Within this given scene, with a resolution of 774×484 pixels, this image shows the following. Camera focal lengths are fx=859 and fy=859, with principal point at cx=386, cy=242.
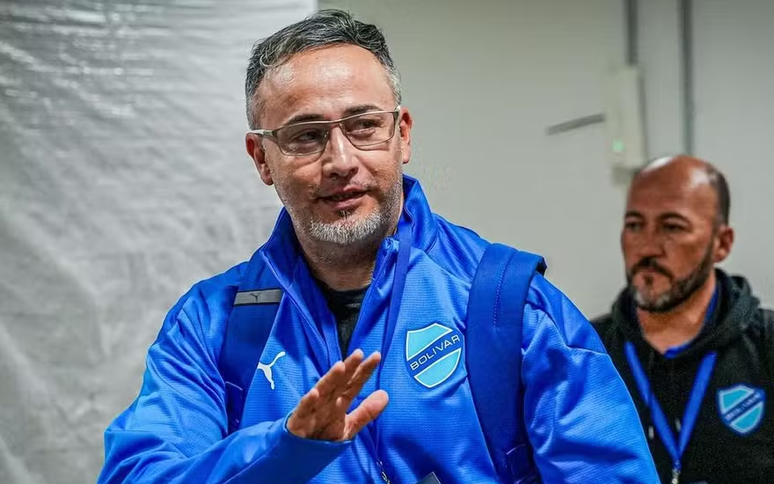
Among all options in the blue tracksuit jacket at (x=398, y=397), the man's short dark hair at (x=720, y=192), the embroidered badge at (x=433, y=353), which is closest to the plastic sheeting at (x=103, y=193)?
the blue tracksuit jacket at (x=398, y=397)

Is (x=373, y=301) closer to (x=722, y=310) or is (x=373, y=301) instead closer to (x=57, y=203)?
(x=57, y=203)

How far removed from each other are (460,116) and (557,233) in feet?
1.38

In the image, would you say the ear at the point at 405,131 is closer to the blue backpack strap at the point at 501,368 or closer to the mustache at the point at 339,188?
the mustache at the point at 339,188

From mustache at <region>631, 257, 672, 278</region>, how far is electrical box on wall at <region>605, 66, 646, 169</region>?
36cm

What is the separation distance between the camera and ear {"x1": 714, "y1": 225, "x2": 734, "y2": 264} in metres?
2.10

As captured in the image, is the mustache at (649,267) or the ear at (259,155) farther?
the mustache at (649,267)

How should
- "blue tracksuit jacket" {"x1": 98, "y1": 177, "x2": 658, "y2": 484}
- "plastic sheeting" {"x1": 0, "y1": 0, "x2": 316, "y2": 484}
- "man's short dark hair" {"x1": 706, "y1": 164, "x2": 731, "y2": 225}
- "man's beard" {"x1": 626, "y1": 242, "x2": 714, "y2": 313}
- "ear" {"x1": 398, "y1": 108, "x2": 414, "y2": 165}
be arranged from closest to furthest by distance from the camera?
1. "blue tracksuit jacket" {"x1": 98, "y1": 177, "x2": 658, "y2": 484}
2. "ear" {"x1": 398, "y1": 108, "x2": 414, "y2": 165}
3. "plastic sheeting" {"x1": 0, "y1": 0, "x2": 316, "y2": 484}
4. "man's beard" {"x1": 626, "y1": 242, "x2": 714, "y2": 313}
5. "man's short dark hair" {"x1": 706, "y1": 164, "x2": 731, "y2": 225}

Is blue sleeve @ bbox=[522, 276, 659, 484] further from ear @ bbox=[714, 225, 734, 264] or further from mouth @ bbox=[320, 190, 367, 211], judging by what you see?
ear @ bbox=[714, 225, 734, 264]

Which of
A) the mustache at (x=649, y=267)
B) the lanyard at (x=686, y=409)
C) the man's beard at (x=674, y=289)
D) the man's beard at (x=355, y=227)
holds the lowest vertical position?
the lanyard at (x=686, y=409)

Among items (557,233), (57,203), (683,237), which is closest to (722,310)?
(683,237)

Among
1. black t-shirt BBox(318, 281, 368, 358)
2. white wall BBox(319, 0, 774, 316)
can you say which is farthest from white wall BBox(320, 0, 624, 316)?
black t-shirt BBox(318, 281, 368, 358)

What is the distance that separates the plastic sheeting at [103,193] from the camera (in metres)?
1.63

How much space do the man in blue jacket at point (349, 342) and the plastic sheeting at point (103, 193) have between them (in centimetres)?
42

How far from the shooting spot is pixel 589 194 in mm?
2332
